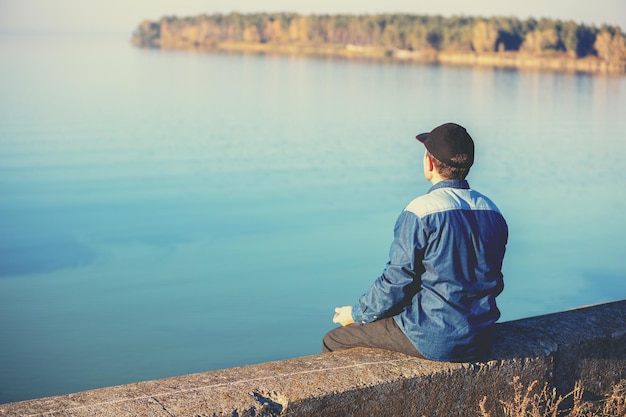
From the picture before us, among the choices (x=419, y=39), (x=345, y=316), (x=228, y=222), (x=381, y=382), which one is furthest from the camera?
(x=419, y=39)

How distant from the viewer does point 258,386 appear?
2.96 meters

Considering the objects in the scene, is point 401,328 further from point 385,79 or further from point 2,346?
point 385,79

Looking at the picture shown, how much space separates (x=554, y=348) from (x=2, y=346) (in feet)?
18.2

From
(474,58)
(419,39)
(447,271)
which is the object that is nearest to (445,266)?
(447,271)

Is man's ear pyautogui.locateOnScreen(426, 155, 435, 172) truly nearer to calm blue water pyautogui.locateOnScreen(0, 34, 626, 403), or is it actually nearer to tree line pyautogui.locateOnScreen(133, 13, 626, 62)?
calm blue water pyautogui.locateOnScreen(0, 34, 626, 403)

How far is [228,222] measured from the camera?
11.4m

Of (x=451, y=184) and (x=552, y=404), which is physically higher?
(x=451, y=184)

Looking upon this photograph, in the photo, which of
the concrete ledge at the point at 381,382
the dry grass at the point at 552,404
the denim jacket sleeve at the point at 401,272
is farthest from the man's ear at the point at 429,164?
the dry grass at the point at 552,404

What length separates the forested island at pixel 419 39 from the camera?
64938 millimetres

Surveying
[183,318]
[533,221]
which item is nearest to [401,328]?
[183,318]

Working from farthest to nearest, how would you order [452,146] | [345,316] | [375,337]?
[345,316]
[375,337]
[452,146]

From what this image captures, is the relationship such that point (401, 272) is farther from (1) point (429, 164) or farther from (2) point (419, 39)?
(2) point (419, 39)

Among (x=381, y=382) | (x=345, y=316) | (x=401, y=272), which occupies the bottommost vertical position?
(x=381, y=382)

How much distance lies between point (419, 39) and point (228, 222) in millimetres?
77996
